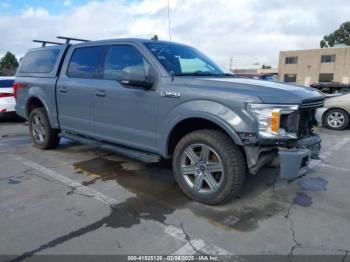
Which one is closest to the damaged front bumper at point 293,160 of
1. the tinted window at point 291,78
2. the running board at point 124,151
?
the running board at point 124,151

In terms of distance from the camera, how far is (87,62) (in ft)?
17.6

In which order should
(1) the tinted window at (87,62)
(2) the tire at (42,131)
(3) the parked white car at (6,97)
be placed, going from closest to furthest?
(1) the tinted window at (87,62) < (2) the tire at (42,131) < (3) the parked white car at (6,97)

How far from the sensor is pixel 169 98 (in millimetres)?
4125

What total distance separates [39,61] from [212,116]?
14.1 feet

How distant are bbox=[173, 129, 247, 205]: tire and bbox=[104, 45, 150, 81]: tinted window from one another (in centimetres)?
113

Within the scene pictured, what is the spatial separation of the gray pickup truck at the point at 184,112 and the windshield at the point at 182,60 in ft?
0.07

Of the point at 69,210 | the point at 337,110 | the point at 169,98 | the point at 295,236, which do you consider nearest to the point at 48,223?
the point at 69,210

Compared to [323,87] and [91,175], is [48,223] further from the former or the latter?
[323,87]

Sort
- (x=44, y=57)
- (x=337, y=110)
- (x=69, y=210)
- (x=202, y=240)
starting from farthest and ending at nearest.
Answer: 1. (x=337, y=110)
2. (x=44, y=57)
3. (x=69, y=210)
4. (x=202, y=240)

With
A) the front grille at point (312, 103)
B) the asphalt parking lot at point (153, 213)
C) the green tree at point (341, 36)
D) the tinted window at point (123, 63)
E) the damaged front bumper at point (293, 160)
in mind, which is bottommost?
the asphalt parking lot at point (153, 213)

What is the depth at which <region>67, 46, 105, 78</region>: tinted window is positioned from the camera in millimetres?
5129

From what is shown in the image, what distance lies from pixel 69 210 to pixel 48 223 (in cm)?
34

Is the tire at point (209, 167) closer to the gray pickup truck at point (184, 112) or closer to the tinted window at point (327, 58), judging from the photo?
the gray pickup truck at point (184, 112)

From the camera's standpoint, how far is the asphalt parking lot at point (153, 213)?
10.1ft
